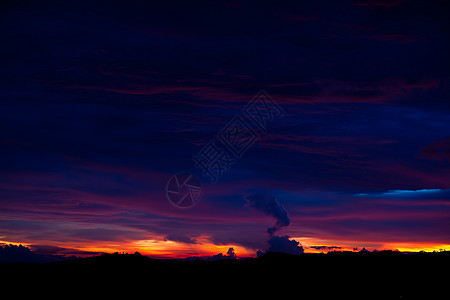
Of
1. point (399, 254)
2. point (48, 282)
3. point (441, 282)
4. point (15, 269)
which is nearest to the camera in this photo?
point (441, 282)

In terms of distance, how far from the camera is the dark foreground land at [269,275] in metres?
31.3

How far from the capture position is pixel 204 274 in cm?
3669

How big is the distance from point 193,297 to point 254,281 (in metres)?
5.07

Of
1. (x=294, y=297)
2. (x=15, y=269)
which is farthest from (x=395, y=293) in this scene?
(x=15, y=269)

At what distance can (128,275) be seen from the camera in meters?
35.8

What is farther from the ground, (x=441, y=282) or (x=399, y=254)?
(x=399, y=254)

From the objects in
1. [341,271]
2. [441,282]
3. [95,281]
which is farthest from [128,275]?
[441,282]

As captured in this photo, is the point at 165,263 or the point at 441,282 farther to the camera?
the point at 165,263

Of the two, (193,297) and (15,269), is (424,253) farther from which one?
(15,269)

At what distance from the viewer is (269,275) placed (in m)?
35.2

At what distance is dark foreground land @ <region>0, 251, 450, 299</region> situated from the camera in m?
→ 31.3

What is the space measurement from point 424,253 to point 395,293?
1400 centimetres

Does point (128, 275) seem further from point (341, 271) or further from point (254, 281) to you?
point (341, 271)

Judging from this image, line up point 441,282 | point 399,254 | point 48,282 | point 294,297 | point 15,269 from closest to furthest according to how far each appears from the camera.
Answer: point 294,297 → point 441,282 → point 48,282 → point 15,269 → point 399,254
